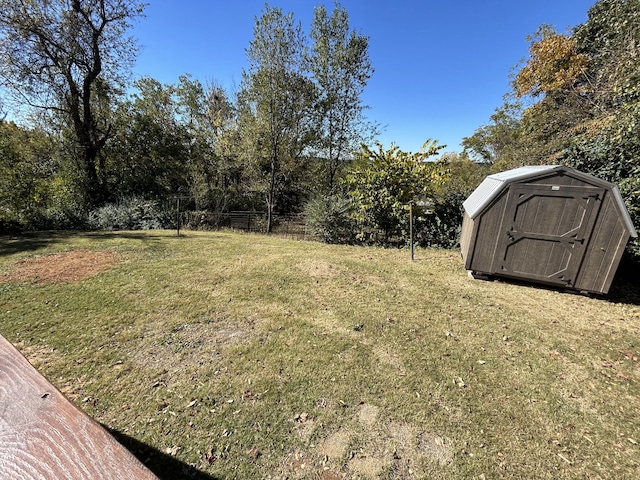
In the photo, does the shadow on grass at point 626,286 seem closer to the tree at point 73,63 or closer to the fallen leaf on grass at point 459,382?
the fallen leaf on grass at point 459,382

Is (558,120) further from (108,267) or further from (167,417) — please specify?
(108,267)

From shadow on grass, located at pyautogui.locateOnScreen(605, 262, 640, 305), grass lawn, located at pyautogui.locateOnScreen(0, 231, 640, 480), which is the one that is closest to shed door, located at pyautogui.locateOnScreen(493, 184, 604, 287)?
grass lawn, located at pyautogui.locateOnScreen(0, 231, 640, 480)

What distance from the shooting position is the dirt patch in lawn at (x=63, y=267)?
4.98 m

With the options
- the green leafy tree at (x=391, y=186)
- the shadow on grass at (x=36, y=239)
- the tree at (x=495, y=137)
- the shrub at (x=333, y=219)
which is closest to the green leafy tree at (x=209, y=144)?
the shadow on grass at (x=36, y=239)

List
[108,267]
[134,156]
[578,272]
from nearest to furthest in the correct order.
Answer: [578,272], [108,267], [134,156]

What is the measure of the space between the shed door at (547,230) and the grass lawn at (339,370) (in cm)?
47

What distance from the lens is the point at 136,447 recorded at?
1988 millimetres

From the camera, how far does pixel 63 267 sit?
558 centimetres

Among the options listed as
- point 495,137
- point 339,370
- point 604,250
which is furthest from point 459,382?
point 495,137

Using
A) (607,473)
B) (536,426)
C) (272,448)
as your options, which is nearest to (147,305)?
(272,448)

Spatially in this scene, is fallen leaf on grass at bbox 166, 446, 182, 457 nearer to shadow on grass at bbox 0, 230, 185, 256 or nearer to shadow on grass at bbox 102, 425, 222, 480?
shadow on grass at bbox 102, 425, 222, 480

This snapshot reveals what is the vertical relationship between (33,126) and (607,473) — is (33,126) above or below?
above

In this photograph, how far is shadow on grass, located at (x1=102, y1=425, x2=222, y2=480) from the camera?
71.2 inches

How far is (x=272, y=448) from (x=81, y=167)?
16.6m
